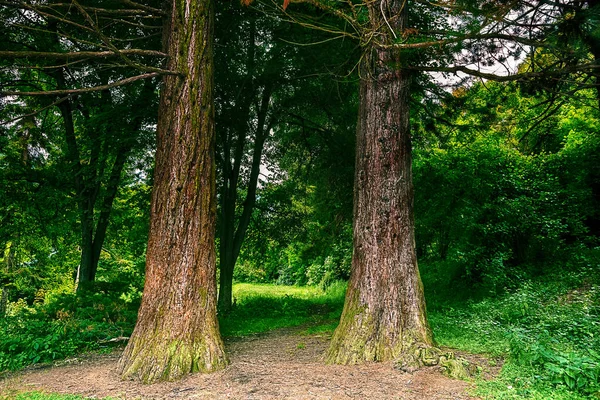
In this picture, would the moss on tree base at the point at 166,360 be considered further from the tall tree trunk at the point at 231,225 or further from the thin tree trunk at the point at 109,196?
the tall tree trunk at the point at 231,225

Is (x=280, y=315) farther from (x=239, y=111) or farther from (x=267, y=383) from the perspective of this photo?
(x=267, y=383)

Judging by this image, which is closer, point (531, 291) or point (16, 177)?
point (531, 291)

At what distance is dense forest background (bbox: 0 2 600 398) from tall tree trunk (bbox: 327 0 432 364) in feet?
3.10

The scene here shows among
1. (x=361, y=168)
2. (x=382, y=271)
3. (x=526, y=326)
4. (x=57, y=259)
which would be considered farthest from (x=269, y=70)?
(x=57, y=259)

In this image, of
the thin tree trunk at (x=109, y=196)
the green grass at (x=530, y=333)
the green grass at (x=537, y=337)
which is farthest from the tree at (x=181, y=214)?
the thin tree trunk at (x=109, y=196)

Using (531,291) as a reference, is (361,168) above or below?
above

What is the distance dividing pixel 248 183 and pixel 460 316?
746 centimetres

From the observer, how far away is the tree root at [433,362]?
4215 millimetres

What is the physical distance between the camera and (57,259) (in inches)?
628

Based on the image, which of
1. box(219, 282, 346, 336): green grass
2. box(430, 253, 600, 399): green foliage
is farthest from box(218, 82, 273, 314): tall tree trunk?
box(430, 253, 600, 399): green foliage

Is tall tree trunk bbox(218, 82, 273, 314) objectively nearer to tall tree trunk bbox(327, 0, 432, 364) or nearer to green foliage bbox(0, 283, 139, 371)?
green foliage bbox(0, 283, 139, 371)

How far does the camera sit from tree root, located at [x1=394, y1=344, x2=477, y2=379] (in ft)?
13.8

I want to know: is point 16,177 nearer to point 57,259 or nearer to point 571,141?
point 57,259

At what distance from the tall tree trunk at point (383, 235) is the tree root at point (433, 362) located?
0.16 m
